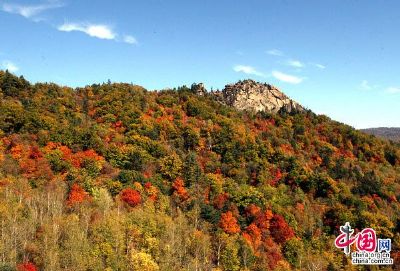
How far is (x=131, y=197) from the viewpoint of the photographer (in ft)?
295

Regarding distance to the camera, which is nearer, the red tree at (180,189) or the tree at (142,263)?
the tree at (142,263)

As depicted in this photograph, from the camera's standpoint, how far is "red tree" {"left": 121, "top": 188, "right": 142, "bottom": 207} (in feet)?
293

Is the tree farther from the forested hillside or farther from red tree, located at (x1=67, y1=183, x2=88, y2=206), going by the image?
red tree, located at (x1=67, y1=183, x2=88, y2=206)

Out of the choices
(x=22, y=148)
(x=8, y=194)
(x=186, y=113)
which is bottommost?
(x=8, y=194)

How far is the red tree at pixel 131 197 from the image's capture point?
8919 cm

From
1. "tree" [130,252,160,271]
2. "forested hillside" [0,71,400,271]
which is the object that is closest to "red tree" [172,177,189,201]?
"forested hillside" [0,71,400,271]

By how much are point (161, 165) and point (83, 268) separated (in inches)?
2007

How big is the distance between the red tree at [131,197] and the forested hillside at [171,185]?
221mm

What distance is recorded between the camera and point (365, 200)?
11431cm

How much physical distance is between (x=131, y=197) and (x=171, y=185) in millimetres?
17654

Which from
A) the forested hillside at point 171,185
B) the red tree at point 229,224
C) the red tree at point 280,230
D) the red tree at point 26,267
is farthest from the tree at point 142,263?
the red tree at point 280,230

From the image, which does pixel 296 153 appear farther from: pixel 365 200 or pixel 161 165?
pixel 161 165

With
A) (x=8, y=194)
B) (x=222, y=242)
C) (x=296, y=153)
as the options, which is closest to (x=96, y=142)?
(x=8, y=194)

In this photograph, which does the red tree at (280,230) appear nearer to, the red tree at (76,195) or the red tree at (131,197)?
the red tree at (131,197)
